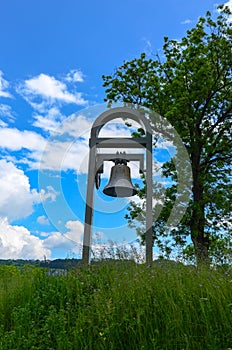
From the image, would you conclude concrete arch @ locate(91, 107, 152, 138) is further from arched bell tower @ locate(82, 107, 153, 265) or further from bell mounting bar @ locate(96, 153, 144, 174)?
bell mounting bar @ locate(96, 153, 144, 174)

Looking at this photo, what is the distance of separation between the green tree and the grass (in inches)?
377

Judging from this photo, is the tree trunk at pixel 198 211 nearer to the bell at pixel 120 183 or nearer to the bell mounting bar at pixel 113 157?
the bell mounting bar at pixel 113 157

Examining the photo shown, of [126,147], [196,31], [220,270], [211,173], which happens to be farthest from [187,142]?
[220,270]

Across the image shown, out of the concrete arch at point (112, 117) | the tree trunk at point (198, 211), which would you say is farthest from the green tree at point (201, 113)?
the concrete arch at point (112, 117)

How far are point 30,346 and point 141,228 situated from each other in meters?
12.0

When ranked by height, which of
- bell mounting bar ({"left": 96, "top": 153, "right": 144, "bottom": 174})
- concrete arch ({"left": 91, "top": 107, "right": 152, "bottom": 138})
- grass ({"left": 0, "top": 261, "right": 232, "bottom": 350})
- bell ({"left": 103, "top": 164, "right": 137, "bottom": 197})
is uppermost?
concrete arch ({"left": 91, "top": 107, "right": 152, "bottom": 138})

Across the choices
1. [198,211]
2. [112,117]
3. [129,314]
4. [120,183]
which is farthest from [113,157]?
[198,211]

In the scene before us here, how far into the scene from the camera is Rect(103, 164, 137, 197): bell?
7.09 m

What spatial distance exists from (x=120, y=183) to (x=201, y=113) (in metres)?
9.83

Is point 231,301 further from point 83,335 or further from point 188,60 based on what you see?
point 188,60

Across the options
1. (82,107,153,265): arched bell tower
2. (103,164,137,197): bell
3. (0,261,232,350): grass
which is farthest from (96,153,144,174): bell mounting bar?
(0,261,232,350): grass

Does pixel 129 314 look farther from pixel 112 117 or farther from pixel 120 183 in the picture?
pixel 112 117

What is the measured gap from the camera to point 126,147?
755 cm

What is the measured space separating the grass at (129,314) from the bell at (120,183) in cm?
176
